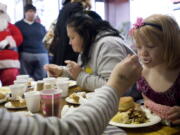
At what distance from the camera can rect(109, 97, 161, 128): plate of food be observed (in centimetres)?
102

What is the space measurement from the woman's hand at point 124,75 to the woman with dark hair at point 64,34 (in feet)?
5.75

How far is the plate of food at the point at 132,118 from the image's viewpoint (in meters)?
1.02

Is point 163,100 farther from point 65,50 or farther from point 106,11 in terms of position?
point 106,11

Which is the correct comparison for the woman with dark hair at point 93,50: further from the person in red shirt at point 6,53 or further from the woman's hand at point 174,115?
the person in red shirt at point 6,53

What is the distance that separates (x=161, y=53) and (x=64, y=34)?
50.5 inches

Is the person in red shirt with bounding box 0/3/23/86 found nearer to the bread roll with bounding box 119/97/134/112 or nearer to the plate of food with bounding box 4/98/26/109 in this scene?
the plate of food with bounding box 4/98/26/109

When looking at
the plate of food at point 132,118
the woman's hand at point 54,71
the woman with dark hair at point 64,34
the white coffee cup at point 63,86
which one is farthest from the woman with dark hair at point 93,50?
the woman with dark hair at point 64,34

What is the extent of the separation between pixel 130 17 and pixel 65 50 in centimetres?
381

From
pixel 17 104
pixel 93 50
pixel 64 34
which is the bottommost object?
pixel 17 104

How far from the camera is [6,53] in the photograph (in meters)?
3.44

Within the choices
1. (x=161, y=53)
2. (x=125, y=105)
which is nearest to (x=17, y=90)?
(x=125, y=105)

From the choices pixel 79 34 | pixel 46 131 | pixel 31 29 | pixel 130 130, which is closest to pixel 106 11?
pixel 31 29

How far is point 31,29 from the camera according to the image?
4199 mm

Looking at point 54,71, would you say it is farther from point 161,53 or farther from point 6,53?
point 6,53
